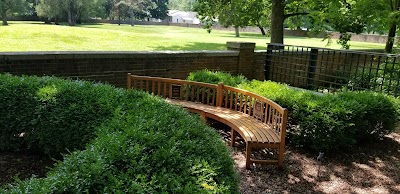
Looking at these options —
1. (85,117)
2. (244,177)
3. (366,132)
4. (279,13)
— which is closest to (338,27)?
(279,13)

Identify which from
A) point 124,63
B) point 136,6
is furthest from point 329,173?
point 136,6

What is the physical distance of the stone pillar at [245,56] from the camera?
9.48 meters

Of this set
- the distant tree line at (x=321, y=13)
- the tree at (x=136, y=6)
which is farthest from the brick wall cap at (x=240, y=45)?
the tree at (x=136, y=6)

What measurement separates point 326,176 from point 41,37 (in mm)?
14029

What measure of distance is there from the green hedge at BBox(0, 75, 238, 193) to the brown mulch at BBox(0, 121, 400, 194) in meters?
0.30

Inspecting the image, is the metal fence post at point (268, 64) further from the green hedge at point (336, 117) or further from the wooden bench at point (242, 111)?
the green hedge at point (336, 117)

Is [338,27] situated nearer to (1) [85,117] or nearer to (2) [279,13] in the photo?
(2) [279,13]

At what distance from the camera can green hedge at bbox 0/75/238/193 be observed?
228cm

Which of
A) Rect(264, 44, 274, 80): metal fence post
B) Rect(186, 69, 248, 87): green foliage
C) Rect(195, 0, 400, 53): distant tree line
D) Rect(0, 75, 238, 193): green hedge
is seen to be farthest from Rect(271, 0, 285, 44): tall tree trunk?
Rect(0, 75, 238, 193): green hedge

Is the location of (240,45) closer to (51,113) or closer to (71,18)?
(51,113)

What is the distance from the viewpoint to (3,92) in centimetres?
448

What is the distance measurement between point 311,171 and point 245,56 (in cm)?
532

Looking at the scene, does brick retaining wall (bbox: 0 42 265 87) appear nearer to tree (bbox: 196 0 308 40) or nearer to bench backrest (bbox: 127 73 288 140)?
bench backrest (bbox: 127 73 288 140)

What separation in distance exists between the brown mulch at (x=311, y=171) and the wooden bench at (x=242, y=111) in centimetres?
23
